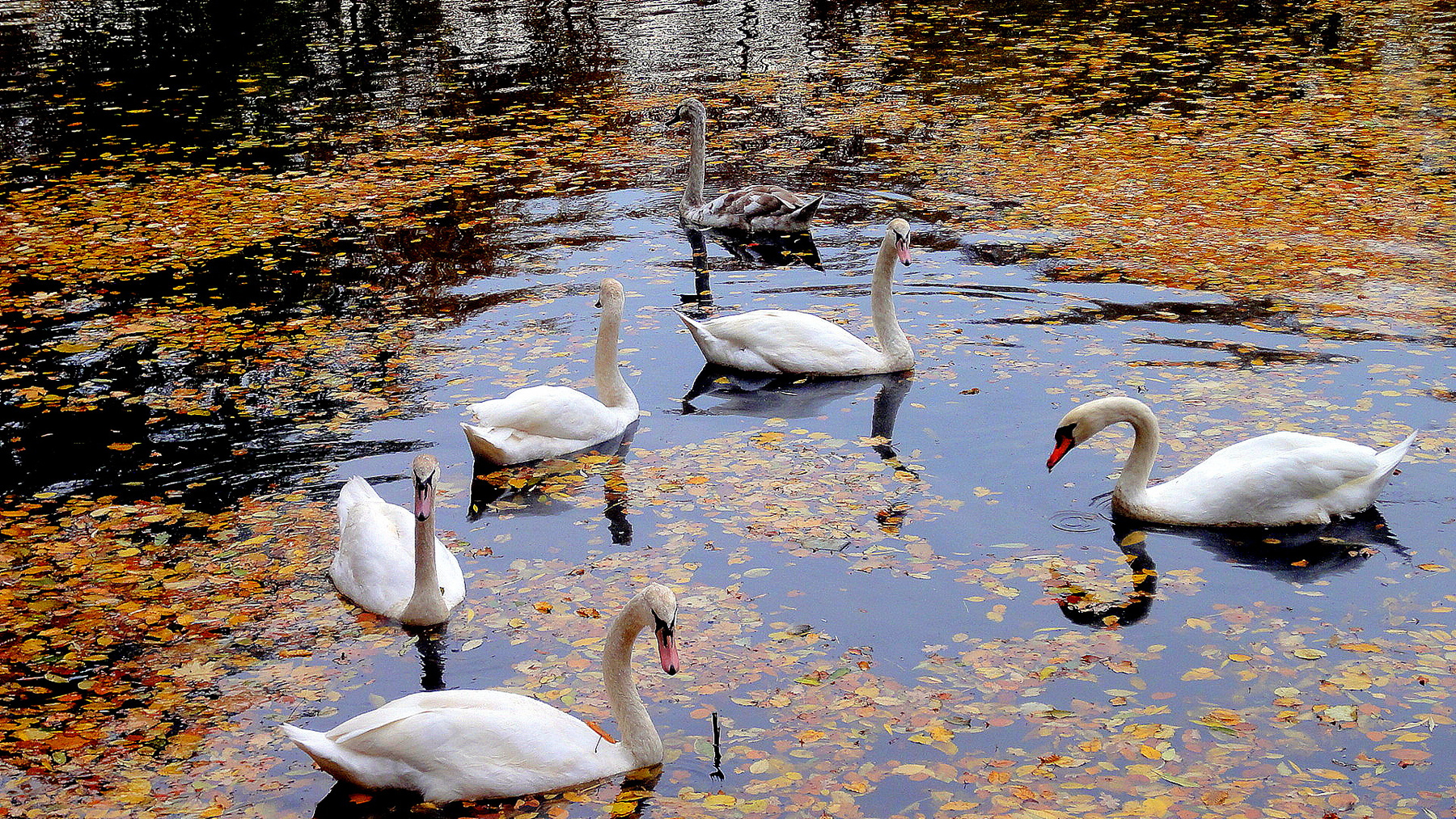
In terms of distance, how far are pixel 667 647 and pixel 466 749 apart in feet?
3.36

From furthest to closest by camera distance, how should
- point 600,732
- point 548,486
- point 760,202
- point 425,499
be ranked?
point 760,202, point 548,486, point 425,499, point 600,732

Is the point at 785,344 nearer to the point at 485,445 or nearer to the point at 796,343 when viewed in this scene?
the point at 796,343

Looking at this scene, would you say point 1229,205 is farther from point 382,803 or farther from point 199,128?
point 199,128

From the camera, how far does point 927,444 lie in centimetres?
980

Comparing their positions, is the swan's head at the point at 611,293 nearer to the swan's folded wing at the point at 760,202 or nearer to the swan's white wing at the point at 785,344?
the swan's white wing at the point at 785,344

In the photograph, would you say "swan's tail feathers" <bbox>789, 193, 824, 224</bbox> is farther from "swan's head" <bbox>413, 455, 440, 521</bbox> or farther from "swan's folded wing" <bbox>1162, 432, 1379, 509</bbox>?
"swan's head" <bbox>413, 455, 440, 521</bbox>

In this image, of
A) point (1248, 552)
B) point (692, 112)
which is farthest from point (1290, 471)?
point (692, 112)

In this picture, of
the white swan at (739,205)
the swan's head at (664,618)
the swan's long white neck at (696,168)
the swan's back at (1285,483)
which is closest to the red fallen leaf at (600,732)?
the swan's head at (664,618)

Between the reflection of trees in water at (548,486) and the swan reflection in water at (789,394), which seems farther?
the swan reflection in water at (789,394)

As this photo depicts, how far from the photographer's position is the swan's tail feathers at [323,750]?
19.4 ft

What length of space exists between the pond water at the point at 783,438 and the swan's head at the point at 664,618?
1.93 feet

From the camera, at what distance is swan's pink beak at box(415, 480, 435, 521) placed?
695 centimetres

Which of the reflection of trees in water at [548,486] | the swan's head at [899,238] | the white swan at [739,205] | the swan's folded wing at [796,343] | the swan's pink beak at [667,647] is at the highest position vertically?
the swan's head at [899,238]

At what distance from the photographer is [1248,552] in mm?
8086
